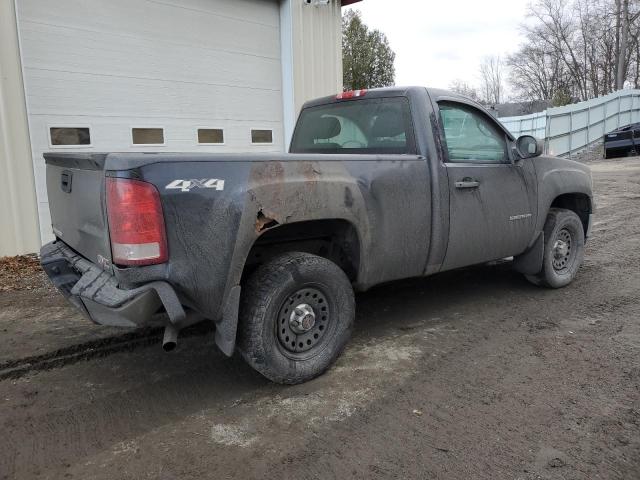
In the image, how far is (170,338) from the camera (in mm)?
3008

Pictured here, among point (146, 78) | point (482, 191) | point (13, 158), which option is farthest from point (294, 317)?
point (146, 78)

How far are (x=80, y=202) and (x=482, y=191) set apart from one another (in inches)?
119

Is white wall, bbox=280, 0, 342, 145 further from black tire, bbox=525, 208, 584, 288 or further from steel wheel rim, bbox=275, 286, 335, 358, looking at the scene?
steel wheel rim, bbox=275, 286, 335, 358

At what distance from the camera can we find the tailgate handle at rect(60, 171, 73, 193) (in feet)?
11.4

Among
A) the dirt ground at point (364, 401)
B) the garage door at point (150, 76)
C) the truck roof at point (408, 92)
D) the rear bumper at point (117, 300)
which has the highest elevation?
the garage door at point (150, 76)

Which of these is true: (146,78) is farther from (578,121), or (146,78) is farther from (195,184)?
(578,121)

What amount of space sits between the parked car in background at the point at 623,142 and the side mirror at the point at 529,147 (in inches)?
715

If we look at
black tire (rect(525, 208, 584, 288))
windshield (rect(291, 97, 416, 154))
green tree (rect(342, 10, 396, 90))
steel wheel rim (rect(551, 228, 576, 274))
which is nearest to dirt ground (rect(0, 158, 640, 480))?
black tire (rect(525, 208, 584, 288))

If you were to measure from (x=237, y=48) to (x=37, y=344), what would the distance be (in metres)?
5.57

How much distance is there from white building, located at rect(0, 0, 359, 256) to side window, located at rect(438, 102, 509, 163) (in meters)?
4.58

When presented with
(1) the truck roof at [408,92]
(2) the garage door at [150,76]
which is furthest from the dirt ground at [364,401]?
(2) the garage door at [150,76]

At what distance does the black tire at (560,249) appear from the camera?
5.23 metres

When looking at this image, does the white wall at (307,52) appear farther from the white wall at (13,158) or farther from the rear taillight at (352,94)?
the rear taillight at (352,94)

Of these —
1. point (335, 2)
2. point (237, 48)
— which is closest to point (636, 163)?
point (335, 2)
